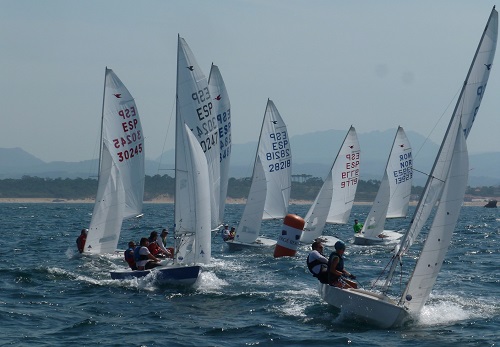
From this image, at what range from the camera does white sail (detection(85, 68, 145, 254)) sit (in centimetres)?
2572

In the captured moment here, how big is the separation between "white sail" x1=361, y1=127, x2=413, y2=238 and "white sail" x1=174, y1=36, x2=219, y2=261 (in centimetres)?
1331

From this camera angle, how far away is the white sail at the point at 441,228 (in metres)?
15.9

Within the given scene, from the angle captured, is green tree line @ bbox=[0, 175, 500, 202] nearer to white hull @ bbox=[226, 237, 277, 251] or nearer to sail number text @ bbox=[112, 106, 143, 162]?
white hull @ bbox=[226, 237, 277, 251]

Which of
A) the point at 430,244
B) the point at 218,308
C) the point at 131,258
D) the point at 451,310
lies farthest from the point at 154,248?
the point at 430,244

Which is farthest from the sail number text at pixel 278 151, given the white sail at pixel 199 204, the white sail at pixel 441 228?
the white sail at pixel 441 228

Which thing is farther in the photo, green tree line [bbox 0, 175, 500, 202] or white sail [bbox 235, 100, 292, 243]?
green tree line [bbox 0, 175, 500, 202]

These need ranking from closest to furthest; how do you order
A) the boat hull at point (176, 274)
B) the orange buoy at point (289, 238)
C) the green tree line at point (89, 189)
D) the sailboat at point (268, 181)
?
the boat hull at point (176, 274), the orange buoy at point (289, 238), the sailboat at point (268, 181), the green tree line at point (89, 189)

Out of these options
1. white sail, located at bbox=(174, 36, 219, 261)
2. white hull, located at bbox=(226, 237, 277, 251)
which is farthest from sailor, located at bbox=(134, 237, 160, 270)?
white hull, located at bbox=(226, 237, 277, 251)

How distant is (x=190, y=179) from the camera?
69.3ft

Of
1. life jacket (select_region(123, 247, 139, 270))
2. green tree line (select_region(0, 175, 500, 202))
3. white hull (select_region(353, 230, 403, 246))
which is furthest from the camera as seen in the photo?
green tree line (select_region(0, 175, 500, 202))

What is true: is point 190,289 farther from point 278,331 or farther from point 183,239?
point 278,331

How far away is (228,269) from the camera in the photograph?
23969mm

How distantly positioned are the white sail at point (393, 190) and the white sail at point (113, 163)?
12461 millimetres

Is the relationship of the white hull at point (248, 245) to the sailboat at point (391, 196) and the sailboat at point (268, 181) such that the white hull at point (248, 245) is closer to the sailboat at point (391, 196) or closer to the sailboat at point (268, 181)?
the sailboat at point (268, 181)
